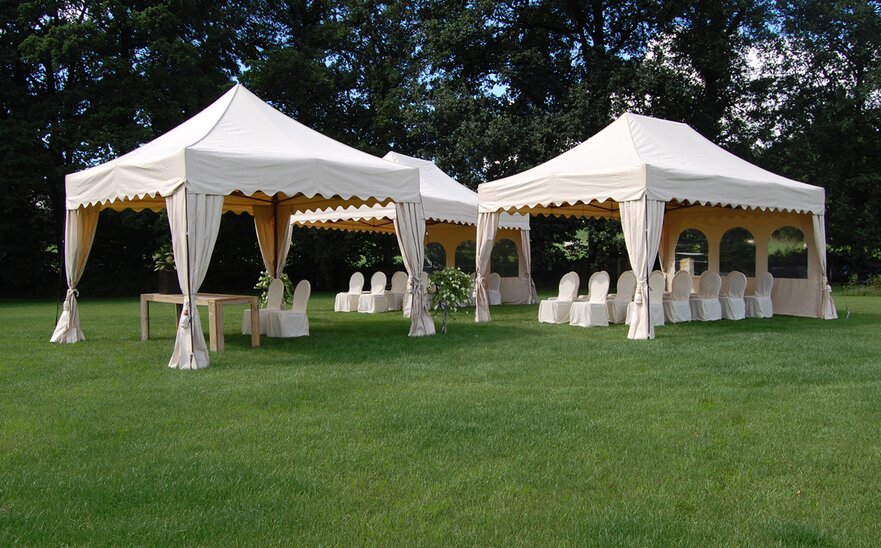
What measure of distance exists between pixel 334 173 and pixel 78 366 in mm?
3831

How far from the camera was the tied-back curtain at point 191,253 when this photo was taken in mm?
7809

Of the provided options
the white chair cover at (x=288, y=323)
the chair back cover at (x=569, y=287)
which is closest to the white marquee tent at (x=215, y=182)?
the white chair cover at (x=288, y=323)

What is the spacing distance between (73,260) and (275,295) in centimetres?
296

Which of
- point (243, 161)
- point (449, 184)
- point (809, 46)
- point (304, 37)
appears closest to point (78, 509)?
point (243, 161)

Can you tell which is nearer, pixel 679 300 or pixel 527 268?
pixel 679 300

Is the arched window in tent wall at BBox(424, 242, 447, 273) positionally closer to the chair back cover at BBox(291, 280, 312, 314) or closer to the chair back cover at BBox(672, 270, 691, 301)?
the chair back cover at BBox(672, 270, 691, 301)

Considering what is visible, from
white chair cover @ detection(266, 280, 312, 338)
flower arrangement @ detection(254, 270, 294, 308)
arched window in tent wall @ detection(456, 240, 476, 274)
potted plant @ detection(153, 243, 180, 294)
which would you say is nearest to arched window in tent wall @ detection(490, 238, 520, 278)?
arched window in tent wall @ detection(456, 240, 476, 274)

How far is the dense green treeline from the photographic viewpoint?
21.6 meters

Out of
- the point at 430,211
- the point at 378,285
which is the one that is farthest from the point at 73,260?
the point at 430,211

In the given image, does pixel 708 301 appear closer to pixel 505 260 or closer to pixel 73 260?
pixel 505 260

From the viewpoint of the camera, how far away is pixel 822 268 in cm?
1302

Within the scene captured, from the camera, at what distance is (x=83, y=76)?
2309 centimetres

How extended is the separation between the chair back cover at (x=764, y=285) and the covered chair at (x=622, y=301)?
10.4 feet

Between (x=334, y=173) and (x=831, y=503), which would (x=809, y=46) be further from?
(x=831, y=503)
